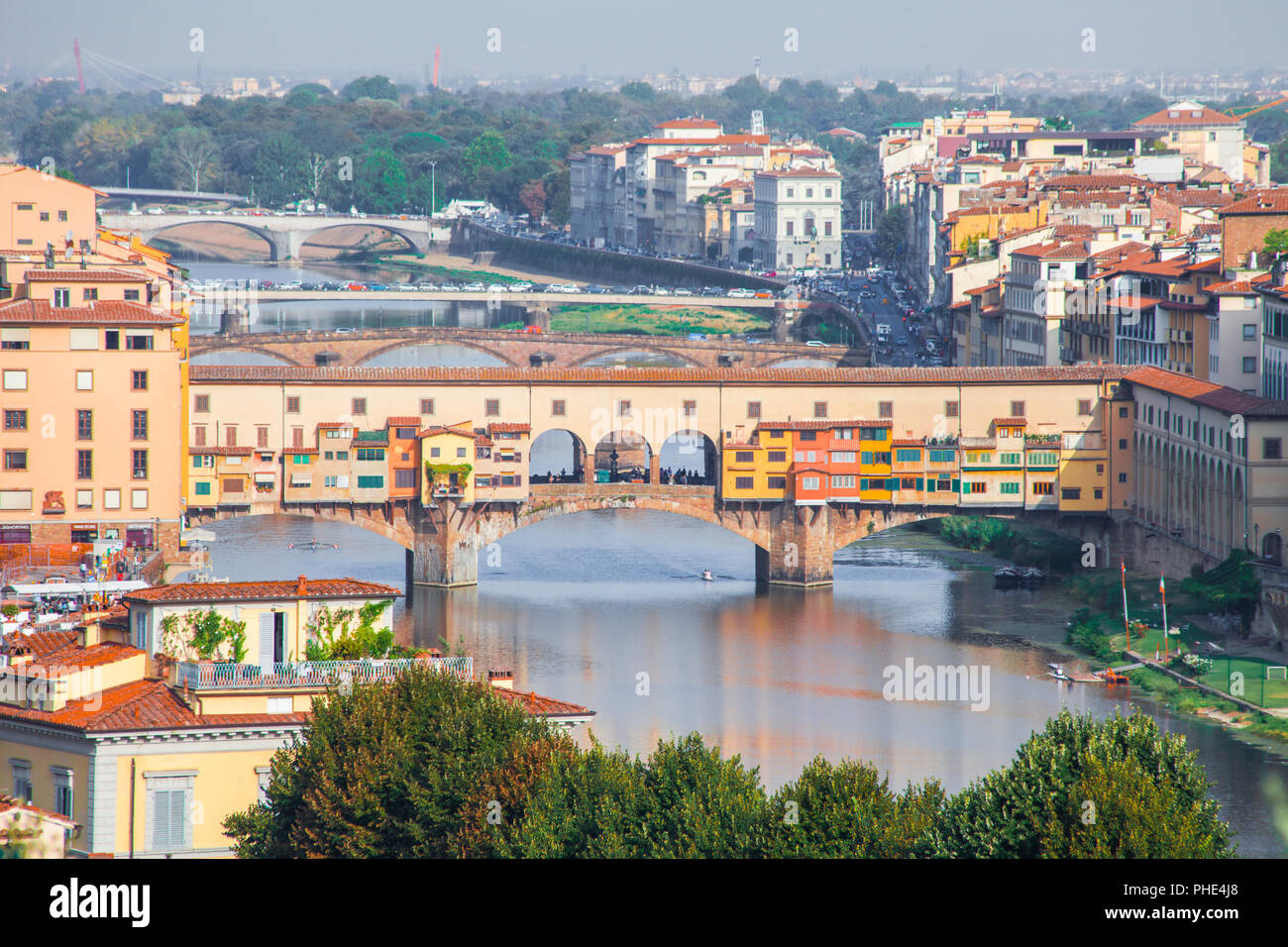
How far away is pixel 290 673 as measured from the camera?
18.6 m

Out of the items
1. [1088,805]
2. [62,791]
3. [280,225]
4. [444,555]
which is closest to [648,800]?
[1088,805]

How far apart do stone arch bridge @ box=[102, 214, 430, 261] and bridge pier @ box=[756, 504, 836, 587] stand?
54.1 metres

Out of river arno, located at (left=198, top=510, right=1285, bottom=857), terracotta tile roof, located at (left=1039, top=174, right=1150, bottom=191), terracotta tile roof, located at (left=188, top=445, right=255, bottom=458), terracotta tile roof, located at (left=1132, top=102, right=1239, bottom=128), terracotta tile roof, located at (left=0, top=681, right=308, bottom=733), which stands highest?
terracotta tile roof, located at (left=1132, top=102, right=1239, bottom=128)

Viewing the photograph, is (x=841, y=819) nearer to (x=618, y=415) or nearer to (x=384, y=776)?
(x=384, y=776)

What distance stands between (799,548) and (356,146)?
282 feet

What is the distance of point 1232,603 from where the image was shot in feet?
109

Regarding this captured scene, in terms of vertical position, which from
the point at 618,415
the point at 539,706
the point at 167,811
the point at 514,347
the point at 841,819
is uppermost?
the point at 514,347

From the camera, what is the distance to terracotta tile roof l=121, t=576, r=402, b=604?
19.4 m

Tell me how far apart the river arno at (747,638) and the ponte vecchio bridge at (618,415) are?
96cm

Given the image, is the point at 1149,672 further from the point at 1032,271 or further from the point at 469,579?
the point at 1032,271

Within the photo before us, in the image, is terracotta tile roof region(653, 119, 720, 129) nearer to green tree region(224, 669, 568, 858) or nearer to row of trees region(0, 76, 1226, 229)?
row of trees region(0, 76, 1226, 229)

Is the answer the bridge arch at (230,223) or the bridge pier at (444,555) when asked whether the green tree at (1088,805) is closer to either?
the bridge pier at (444,555)

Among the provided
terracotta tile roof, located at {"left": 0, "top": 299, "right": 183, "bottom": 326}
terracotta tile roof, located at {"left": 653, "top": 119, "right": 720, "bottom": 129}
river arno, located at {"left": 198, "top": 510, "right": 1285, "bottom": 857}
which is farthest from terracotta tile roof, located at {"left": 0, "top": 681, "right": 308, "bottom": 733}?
terracotta tile roof, located at {"left": 653, "top": 119, "right": 720, "bottom": 129}
